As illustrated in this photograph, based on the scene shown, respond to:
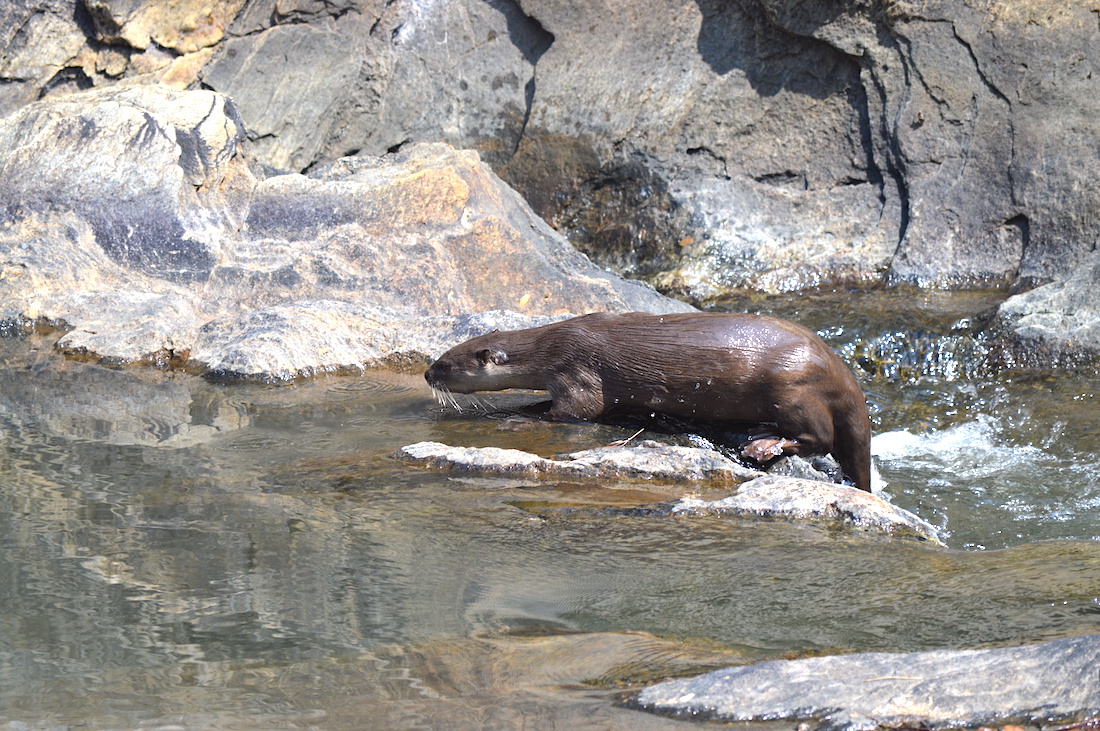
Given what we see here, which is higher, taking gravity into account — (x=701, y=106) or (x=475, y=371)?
(x=701, y=106)

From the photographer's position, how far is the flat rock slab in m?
3.03

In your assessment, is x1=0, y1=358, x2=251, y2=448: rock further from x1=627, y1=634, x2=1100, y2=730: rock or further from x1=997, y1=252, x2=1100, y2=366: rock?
x1=997, y1=252, x2=1100, y2=366: rock

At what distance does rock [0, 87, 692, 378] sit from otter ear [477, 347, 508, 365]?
84 cm

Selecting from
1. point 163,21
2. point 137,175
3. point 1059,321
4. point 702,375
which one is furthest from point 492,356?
point 163,21

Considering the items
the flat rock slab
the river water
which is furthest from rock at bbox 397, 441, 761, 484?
the river water

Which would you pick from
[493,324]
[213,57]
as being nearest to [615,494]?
[493,324]

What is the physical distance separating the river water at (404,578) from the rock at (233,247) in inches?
45.3

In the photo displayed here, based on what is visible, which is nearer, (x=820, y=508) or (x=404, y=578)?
(x=404, y=578)

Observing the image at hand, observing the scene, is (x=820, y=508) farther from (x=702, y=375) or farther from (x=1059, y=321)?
(x=1059, y=321)

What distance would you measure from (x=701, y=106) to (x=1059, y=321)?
369cm

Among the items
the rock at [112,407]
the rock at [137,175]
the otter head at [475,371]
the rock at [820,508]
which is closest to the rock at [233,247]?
the rock at [137,175]

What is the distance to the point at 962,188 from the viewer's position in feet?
26.1

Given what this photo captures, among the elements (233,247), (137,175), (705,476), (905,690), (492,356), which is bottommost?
(705,476)

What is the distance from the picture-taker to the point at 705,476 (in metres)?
3.58
